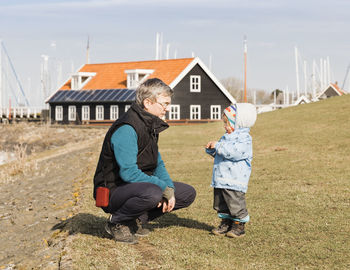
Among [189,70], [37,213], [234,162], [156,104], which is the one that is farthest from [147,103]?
[189,70]

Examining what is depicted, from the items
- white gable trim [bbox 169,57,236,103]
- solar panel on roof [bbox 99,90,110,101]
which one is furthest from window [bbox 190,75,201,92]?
solar panel on roof [bbox 99,90,110,101]

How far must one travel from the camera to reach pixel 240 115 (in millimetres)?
6324

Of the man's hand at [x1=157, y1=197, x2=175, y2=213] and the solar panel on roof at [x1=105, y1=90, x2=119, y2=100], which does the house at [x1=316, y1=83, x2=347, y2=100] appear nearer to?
the solar panel on roof at [x1=105, y1=90, x2=119, y2=100]

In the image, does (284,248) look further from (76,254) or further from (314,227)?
(76,254)

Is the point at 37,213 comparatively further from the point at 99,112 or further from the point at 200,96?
the point at 99,112

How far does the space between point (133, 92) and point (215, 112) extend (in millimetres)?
7256

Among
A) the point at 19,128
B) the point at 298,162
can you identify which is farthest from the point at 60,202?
the point at 19,128

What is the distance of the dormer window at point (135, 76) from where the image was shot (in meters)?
43.6

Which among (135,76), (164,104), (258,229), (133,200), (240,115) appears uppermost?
Result: (135,76)

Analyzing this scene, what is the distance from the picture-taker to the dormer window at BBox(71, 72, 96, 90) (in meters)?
48.9

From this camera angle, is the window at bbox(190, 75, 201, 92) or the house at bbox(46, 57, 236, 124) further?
the window at bbox(190, 75, 201, 92)

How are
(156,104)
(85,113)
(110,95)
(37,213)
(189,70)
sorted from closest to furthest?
1. (156,104)
2. (37,213)
3. (189,70)
4. (110,95)
5. (85,113)

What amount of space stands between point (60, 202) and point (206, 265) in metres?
5.24

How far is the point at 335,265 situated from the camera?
525 cm
